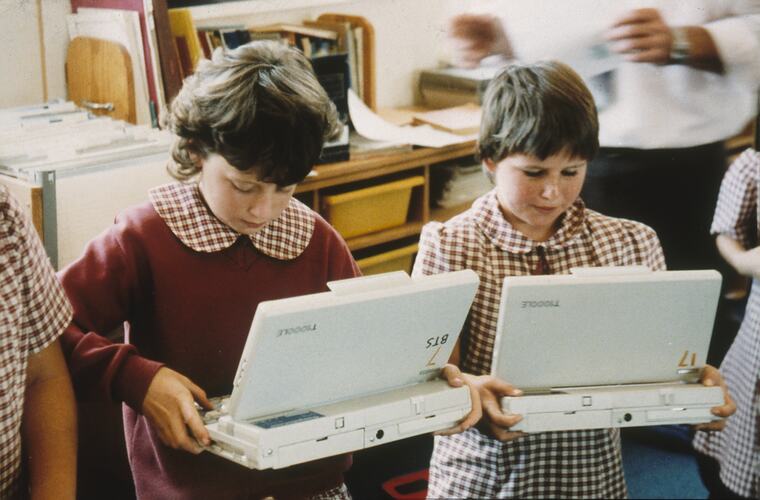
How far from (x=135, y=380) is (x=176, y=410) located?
0.08 metres

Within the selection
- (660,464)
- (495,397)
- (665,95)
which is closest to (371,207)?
(665,95)

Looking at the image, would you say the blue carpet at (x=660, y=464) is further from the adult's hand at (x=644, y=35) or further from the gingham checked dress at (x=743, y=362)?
the adult's hand at (x=644, y=35)

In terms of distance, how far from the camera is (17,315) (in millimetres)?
A: 1059

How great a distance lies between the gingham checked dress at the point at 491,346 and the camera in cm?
135

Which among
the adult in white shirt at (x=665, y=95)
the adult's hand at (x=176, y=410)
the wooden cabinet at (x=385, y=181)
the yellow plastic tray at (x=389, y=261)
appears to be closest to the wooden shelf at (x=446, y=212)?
the wooden cabinet at (x=385, y=181)

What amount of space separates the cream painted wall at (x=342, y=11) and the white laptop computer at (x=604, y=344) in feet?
4.37

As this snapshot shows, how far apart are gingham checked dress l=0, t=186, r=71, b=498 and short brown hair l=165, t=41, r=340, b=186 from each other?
26 cm

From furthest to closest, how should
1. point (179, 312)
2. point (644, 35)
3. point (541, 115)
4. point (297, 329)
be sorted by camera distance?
1. point (644, 35)
2. point (541, 115)
3. point (179, 312)
4. point (297, 329)

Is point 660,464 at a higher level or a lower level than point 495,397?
lower

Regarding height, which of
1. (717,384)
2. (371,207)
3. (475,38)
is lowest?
(371,207)

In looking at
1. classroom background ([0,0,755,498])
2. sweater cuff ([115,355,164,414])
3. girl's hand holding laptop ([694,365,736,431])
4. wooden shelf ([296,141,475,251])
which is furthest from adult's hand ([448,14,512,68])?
sweater cuff ([115,355,164,414])

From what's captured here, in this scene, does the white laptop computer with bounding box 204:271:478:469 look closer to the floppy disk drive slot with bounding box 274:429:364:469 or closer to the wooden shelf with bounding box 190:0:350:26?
the floppy disk drive slot with bounding box 274:429:364:469

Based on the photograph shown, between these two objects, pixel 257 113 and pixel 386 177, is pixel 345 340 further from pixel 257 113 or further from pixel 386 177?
pixel 386 177

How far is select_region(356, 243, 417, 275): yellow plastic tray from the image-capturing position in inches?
89.5
